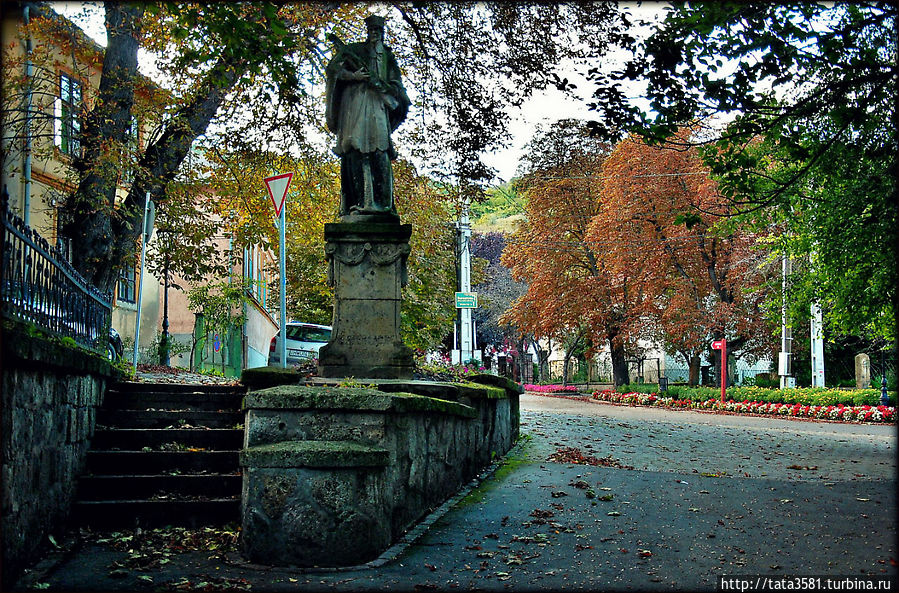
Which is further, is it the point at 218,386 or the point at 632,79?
the point at 218,386

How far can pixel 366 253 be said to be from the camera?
381 inches

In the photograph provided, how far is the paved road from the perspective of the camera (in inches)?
220

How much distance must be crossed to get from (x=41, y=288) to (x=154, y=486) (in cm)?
185

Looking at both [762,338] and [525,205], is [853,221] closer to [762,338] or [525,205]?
[762,338]

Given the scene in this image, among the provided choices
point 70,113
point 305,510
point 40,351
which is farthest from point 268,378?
point 70,113

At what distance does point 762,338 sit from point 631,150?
9147mm

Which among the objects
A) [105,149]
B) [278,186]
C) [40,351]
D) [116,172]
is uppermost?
[105,149]

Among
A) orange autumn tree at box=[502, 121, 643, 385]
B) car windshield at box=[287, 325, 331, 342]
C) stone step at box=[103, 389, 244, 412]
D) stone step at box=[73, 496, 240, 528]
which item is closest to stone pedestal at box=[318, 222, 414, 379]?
stone step at box=[103, 389, 244, 412]

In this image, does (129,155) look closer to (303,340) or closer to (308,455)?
(308,455)

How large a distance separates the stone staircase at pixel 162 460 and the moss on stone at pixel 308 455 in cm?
119

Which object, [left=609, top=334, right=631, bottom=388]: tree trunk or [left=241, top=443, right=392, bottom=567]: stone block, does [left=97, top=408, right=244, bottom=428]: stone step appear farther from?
[left=609, top=334, right=631, bottom=388]: tree trunk

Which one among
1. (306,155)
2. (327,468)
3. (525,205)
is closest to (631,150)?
(525,205)

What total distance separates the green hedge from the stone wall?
72.3 feet

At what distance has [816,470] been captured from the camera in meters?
11.6
